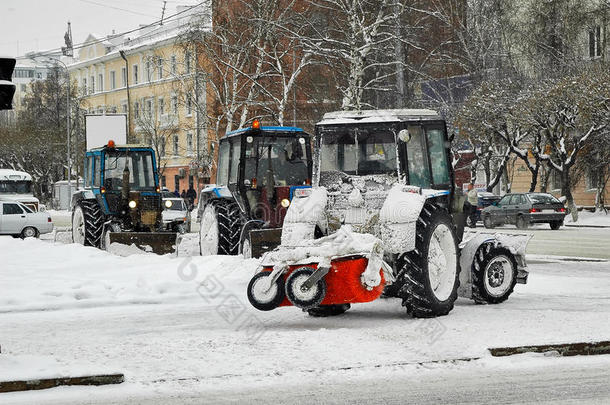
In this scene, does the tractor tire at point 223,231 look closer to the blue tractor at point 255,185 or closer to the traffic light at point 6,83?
the blue tractor at point 255,185

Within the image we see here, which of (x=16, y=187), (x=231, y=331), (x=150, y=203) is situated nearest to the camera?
(x=231, y=331)

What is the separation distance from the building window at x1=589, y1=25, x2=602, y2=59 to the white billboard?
73.2ft

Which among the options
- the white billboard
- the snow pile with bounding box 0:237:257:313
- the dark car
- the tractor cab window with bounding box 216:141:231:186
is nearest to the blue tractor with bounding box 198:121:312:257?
the tractor cab window with bounding box 216:141:231:186

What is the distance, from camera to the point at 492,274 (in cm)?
1332

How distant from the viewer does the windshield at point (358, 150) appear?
501 inches

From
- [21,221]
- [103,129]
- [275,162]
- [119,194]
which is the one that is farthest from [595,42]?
[275,162]

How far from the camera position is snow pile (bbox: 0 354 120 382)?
8219 mm

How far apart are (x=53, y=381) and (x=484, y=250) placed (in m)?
6.76

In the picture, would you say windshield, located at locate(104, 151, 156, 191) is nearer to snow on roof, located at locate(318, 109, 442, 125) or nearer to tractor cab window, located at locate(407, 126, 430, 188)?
snow on roof, located at locate(318, 109, 442, 125)

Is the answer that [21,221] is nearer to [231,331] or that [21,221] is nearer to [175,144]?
[231,331]

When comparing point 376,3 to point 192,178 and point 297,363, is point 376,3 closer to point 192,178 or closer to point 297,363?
point 297,363

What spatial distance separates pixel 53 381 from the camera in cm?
815

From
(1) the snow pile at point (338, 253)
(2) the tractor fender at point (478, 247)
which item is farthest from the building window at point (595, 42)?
(1) the snow pile at point (338, 253)

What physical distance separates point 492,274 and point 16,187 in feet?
115
